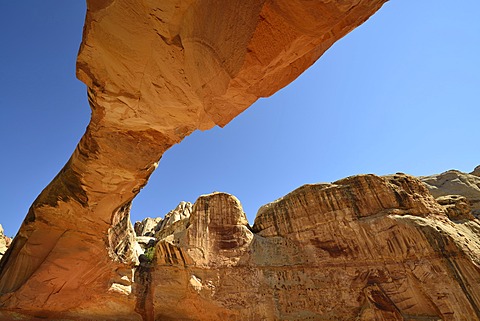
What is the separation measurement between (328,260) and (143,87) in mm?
17105

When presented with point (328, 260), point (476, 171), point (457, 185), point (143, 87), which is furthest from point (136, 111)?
point (476, 171)

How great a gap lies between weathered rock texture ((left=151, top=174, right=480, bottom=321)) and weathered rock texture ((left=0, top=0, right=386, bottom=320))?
22.5ft

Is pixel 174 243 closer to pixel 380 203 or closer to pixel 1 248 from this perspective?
pixel 1 248

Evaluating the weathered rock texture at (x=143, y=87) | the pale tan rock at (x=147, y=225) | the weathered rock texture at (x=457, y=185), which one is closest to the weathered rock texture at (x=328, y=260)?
the weathered rock texture at (x=143, y=87)

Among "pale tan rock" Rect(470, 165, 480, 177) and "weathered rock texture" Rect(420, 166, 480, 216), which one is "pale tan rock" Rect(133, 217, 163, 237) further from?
"pale tan rock" Rect(470, 165, 480, 177)

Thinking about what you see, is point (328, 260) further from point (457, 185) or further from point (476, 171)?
point (476, 171)

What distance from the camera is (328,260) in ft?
55.5

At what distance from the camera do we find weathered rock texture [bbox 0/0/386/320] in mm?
2029

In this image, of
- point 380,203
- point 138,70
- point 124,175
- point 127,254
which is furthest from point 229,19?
point 380,203

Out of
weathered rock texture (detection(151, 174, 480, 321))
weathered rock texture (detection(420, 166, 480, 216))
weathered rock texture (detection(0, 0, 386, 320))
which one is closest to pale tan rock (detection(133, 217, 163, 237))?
weathered rock texture (detection(151, 174, 480, 321))

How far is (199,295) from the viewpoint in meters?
14.3

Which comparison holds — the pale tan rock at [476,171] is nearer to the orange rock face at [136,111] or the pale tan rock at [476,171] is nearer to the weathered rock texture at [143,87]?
the orange rock face at [136,111]

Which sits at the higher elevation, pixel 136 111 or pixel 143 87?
pixel 136 111

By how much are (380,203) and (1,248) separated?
27109mm
